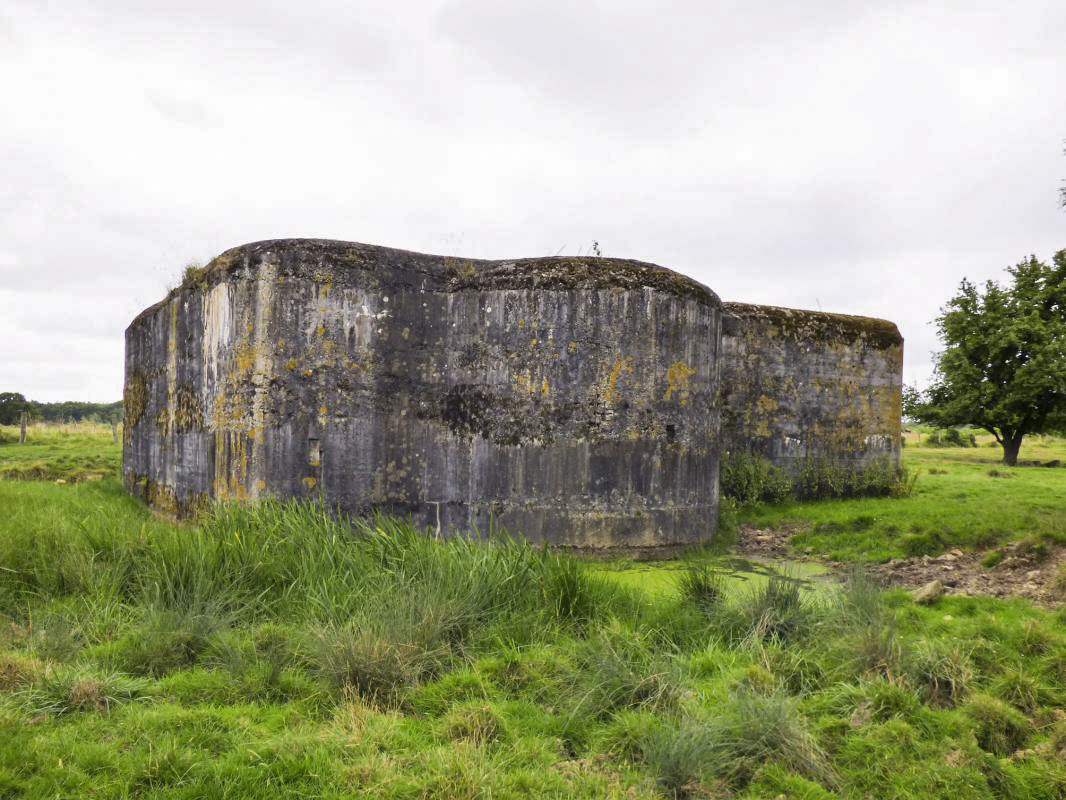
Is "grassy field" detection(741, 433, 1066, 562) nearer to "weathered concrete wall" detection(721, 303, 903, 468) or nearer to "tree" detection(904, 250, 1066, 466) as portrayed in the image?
"weathered concrete wall" detection(721, 303, 903, 468)

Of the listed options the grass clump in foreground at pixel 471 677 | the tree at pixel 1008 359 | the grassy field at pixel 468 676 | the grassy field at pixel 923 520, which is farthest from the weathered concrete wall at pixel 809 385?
the tree at pixel 1008 359

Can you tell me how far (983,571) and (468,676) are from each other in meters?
5.54

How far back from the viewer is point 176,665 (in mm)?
4402

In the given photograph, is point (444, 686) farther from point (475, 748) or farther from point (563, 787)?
point (563, 787)

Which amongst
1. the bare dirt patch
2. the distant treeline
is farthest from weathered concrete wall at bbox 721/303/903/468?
the distant treeline

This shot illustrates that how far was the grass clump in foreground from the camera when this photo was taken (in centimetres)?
339

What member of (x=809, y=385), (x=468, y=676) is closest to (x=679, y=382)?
(x=809, y=385)

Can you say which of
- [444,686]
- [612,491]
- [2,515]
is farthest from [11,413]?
[444,686]

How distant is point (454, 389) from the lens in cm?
803

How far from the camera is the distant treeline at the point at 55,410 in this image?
35.5 meters

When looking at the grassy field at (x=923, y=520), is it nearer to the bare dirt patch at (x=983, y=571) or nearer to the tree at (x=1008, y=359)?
the bare dirt patch at (x=983, y=571)

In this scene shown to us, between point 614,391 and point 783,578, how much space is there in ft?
9.85

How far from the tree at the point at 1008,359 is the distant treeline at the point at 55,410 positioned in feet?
113

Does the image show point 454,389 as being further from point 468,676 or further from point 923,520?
point 923,520
